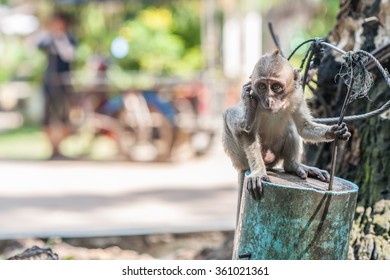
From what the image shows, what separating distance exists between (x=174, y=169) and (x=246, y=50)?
30.3 feet

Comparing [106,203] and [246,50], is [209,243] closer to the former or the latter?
[106,203]

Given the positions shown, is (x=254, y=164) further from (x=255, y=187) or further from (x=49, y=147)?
(x=49, y=147)

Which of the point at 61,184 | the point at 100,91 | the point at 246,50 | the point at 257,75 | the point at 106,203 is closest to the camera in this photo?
Answer: the point at 257,75

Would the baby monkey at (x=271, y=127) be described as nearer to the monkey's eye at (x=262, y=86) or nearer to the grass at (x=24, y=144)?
the monkey's eye at (x=262, y=86)

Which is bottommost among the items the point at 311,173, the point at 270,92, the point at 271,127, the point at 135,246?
the point at 135,246

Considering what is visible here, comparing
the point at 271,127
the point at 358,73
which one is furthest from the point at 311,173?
the point at 358,73

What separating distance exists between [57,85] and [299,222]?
37.9 feet

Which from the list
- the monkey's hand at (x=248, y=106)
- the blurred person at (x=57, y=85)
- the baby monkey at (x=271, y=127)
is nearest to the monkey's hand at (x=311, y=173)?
the baby monkey at (x=271, y=127)

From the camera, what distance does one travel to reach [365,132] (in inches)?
232

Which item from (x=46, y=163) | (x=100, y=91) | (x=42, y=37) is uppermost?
(x=42, y=37)

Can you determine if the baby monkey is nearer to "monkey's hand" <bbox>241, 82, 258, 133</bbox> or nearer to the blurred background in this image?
"monkey's hand" <bbox>241, 82, 258, 133</bbox>

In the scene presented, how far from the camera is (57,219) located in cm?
945

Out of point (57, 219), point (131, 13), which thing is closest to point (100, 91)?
point (57, 219)

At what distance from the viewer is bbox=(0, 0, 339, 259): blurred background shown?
853cm
